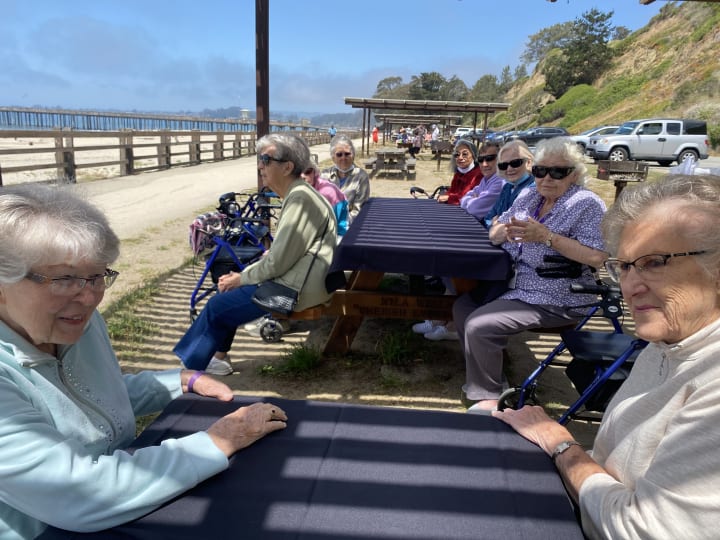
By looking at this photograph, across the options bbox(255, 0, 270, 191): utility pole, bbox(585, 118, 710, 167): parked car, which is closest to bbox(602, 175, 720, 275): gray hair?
bbox(255, 0, 270, 191): utility pole

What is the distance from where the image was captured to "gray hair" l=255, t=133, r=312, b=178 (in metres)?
3.01

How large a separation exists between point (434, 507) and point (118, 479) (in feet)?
2.51

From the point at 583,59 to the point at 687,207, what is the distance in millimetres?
51164

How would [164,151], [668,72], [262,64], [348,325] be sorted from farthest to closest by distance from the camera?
[668,72], [164,151], [262,64], [348,325]

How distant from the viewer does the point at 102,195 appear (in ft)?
34.6

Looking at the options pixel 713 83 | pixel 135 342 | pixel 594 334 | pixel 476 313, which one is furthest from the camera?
pixel 713 83

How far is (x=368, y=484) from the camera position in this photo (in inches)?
54.1

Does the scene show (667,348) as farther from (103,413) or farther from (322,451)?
(103,413)

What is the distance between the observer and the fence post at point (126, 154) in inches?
533

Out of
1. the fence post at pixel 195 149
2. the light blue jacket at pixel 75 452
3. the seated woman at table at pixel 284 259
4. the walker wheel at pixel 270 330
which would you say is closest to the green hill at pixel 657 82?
the fence post at pixel 195 149

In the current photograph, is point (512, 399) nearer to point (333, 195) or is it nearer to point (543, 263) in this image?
point (543, 263)

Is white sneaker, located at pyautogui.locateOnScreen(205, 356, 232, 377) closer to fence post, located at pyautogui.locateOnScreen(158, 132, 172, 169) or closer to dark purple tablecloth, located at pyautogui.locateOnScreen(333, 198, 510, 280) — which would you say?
dark purple tablecloth, located at pyautogui.locateOnScreen(333, 198, 510, 280)

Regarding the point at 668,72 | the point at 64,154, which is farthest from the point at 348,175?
the point at 668,72

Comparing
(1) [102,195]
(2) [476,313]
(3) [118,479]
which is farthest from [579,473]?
(1) [102,195]
